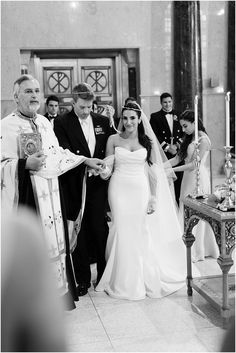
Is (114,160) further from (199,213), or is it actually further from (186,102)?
(186,102)

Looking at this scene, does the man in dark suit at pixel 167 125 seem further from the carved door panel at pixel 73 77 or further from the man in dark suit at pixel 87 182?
the man in dark suit at pixel 87 182

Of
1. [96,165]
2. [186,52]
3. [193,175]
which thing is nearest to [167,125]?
[193,175]

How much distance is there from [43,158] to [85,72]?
7.03 meters

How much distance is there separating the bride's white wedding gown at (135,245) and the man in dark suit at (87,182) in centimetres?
15

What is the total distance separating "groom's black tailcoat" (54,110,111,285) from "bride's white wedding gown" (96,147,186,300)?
0.46 ft

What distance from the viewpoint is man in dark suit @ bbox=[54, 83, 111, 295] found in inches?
192

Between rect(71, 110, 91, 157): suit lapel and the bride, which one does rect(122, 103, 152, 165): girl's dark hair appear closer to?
the bride

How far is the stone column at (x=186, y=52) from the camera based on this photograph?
33.7 feet

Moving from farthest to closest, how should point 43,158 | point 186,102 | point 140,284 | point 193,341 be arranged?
point 186,102 < point 140,284 < point 43,158 < point 193,341

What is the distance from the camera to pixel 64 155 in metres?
4.42

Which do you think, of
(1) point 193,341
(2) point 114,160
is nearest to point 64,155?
(2) point 114,160

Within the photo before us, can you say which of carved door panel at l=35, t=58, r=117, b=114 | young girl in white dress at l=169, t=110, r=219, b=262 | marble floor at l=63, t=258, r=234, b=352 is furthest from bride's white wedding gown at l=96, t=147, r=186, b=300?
carved door panel at l=35, t=58, r=117, b=114

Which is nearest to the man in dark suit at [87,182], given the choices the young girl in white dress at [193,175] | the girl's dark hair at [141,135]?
the girl's dark hair at [141,135]

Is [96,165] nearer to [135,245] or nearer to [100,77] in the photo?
[135,245]
